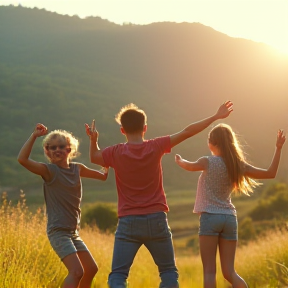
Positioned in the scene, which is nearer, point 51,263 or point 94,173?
point 94,173

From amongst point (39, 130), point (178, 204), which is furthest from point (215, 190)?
point (178, 204)

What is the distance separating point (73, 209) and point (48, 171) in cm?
36

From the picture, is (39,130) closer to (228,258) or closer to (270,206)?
(228,258)

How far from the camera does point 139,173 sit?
483cm

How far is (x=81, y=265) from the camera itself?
5.00 meters

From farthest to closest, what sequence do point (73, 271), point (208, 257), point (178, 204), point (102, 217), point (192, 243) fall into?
1. point (178, 204)
2. point (192, 243)
3. point (102, 217)
4. point (208, 257)
5. point (73, 271)

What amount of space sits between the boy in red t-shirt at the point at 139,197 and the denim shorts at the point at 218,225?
0.64m

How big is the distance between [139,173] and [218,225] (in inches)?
36.6

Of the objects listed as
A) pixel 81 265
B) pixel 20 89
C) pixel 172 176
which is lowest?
pixel 172 176

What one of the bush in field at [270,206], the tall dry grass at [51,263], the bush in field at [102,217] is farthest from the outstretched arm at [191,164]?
the bush in field at [270,206]

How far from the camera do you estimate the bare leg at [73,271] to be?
4906 mm

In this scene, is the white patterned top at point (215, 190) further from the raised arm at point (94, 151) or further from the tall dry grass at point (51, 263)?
the tall dry grass at point (51, 263)

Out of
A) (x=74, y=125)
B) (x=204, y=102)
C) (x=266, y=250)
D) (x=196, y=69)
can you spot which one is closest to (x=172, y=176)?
(x=74, y=125)

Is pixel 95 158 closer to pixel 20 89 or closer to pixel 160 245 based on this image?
pixel 160 245
